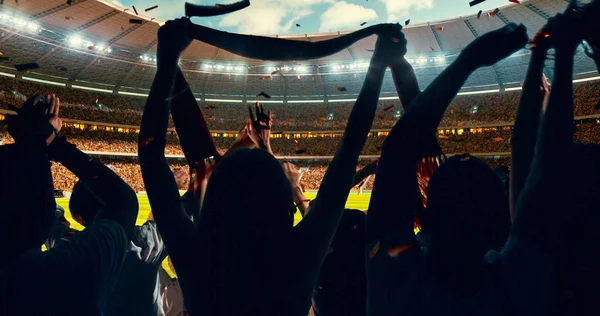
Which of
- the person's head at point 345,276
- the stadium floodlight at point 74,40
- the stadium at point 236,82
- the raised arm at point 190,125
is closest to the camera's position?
the raised arm at point 190,125

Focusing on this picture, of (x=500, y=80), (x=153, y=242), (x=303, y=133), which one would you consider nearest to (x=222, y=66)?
(x=303, y=133)

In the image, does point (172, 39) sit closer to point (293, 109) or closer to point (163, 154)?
point (163, 154)

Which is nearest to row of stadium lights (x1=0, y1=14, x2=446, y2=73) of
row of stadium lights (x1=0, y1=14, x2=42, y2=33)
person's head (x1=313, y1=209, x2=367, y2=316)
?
row of stadium lights (x1=0, y1=14, x2=42, y2=33)

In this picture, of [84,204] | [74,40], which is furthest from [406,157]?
[74,40]

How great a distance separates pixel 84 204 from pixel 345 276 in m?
1.48

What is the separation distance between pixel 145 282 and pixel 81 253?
1.04 m

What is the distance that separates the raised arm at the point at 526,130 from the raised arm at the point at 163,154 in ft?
3.79

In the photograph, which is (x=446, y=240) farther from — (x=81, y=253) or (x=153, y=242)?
(x=153, y=242)

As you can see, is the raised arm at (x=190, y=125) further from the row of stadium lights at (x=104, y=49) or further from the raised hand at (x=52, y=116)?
the row of stadium lights at (x=104, y=49)

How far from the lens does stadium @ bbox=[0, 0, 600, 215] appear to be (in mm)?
27312

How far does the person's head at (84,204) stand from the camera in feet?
6.57

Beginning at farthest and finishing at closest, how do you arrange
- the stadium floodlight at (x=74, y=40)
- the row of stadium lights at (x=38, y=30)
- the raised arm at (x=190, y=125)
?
the stadium floodlight at (x=74, y=40) → the row of stadium lights at (x=38, y=30) → the raised arm at (x=190, y=125)

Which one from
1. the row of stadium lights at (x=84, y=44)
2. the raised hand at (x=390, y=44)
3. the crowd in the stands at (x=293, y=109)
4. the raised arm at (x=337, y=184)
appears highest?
the raised hand at (x=390, y=44)

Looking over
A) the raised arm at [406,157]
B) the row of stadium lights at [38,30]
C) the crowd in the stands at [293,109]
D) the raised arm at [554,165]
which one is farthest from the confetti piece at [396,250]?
the row of stadium lights at [38,30]
